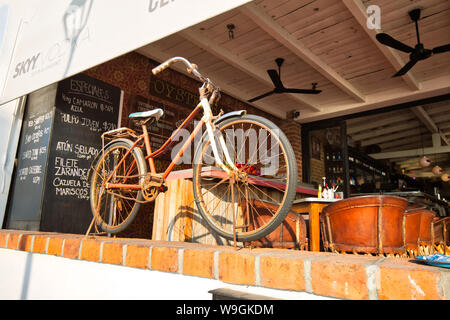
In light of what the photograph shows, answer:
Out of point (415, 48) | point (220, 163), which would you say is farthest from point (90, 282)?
point (415, 48)

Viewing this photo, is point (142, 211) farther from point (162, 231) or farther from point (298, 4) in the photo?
point (298, 4)

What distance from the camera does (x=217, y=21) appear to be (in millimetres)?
3811

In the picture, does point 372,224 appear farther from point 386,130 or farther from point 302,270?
point 386,130

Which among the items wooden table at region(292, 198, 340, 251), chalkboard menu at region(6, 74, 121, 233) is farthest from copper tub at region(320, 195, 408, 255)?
chalkboard menu at region(6, 74, 121, 233)

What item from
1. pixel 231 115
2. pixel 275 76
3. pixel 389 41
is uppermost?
pixel 275 76

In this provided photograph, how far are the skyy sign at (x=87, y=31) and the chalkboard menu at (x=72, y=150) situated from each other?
42.2 inches

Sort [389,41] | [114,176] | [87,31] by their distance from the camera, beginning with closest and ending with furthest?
[87,31], [114,176], [389,41]

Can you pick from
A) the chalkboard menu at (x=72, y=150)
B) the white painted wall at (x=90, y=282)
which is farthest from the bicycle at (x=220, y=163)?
the chalkboard menu at (x=72, y=150)

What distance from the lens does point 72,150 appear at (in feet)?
11.3

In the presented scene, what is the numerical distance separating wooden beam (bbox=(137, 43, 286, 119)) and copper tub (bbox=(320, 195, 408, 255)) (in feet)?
10.7

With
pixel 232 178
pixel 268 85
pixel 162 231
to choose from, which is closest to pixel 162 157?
pixel 162 231

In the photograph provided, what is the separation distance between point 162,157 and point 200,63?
1632 millimetres

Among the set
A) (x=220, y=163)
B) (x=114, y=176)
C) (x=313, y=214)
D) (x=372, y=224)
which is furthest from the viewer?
(x=313, y=214)

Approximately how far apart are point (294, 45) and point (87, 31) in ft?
9.69
